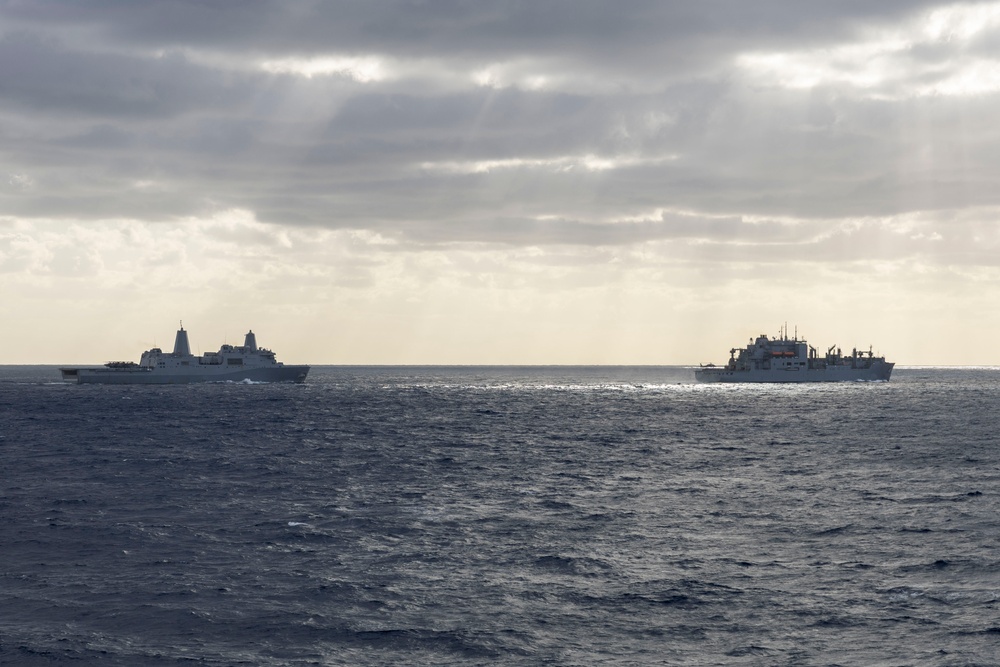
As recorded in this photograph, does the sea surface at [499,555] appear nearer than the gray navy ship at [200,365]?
Yes

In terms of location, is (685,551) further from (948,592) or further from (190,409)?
(190,409)

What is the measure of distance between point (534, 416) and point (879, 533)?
78234 millimetres

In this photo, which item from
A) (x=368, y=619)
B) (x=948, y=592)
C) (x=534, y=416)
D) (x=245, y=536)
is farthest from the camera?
(x=534, y=416)

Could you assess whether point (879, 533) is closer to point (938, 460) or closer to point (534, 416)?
point (938, 460)

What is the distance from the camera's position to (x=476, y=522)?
123 feet

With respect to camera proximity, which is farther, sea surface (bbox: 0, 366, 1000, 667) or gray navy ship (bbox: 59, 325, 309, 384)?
gray navy ship (bbox: 59, 325, 309, 384)

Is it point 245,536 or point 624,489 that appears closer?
point 245,536

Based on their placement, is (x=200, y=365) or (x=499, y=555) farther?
(x=200, y=365)

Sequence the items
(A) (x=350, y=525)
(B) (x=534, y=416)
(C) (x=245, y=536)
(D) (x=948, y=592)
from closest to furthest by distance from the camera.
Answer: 1. (D) (x=948, y=592)
2. (C) (x=245, y=536)
3. (A) (x=350, y=525)
4. (B) (x=534, y=416)

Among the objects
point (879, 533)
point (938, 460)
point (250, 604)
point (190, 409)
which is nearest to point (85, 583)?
point (250, 604)

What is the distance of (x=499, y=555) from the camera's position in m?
31.3

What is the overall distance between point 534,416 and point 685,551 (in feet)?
264

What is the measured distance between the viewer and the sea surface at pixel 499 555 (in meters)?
22.2

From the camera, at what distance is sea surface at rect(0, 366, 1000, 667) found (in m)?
22.2
